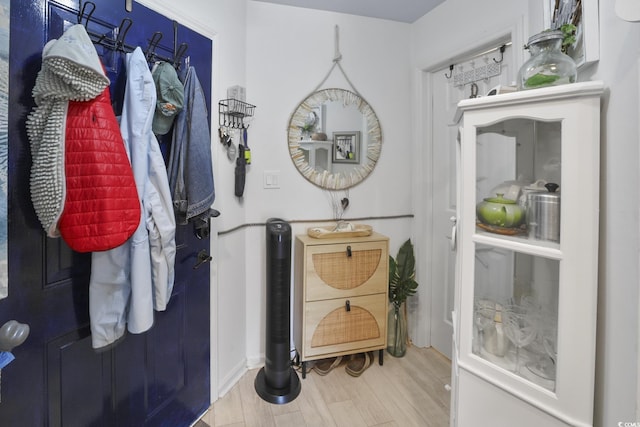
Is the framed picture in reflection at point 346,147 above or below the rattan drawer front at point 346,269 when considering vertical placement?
above

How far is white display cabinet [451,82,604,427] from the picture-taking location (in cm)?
88

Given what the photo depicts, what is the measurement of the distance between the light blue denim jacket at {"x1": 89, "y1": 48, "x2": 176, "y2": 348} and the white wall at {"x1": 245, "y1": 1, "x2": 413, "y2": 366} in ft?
3.10

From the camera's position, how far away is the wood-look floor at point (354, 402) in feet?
5.55

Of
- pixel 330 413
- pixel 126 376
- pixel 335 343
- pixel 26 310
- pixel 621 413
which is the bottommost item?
pixel 330 413

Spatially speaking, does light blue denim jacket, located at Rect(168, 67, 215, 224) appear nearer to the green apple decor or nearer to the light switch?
the light switch

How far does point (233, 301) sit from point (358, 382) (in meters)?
0.93

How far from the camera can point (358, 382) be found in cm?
201

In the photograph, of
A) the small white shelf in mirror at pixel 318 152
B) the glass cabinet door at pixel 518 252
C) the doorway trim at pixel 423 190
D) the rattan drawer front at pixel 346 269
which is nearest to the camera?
the glass cabinet door at pixel 518 252

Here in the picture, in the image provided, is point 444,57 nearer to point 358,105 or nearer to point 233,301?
point 358,105

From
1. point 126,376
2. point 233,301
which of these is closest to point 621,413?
point 126,376

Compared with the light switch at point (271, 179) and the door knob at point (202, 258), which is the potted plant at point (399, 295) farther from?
the door knob at point (202, 258)

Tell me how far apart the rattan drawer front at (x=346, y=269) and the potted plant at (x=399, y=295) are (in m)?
0.22

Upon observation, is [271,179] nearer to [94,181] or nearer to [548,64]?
[94,181]

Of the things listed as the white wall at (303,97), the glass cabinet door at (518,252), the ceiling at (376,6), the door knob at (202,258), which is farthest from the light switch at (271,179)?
the glass cabinet door at (518,252)
